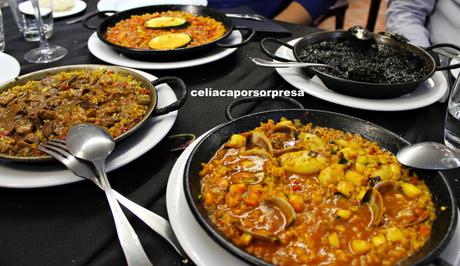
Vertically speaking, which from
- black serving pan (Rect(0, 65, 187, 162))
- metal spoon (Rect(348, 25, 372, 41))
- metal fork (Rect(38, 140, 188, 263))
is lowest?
metal fork (Rect(38, 140, 188, 263))

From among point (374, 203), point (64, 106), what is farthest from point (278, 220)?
point (64, 106)

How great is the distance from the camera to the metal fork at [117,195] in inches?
43.1

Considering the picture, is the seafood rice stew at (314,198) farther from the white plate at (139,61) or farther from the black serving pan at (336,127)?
the white plate at (139,61)

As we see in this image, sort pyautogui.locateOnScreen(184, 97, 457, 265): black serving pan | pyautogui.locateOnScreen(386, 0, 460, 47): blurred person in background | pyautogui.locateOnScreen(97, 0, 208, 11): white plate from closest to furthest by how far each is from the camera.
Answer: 1. pyautogui.locateOnScreen(184, 97, 457, 265): black serving pan
2. pyautogui.locateOnScreen(386, 0, 460, 47): blurred person in background
3. pyautogui.locateOnScreen(97, 0, 208, 11): white plate

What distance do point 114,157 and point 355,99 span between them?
3.49 feet

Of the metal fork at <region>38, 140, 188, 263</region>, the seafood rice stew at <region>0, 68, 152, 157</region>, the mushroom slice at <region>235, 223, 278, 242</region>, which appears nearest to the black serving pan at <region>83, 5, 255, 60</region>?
the seafood rice stew at <region>0, 68, 152, 157</region>

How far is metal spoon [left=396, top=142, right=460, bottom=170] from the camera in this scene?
116 centimetres

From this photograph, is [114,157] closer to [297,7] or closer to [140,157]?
[140,157]

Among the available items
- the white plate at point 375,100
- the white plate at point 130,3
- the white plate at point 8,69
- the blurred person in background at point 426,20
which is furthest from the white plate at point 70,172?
the blurred person in background at point 426,20

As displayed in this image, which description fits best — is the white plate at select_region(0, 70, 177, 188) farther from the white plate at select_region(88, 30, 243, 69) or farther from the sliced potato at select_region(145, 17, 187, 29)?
the sliced potato at select_region(145, 17, 187, 29)

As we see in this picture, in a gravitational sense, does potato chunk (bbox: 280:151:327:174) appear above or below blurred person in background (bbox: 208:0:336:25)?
above

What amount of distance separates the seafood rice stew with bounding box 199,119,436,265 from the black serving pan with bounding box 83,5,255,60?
887 mm

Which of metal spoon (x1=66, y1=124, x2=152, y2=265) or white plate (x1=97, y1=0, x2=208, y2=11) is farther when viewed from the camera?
white plate (x1=97, y1=0, x2=208, y2=11)

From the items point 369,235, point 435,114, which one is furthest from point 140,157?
point 435,114
